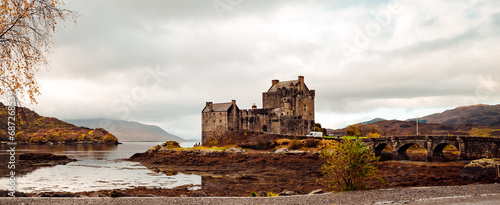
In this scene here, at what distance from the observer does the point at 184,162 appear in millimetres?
56281

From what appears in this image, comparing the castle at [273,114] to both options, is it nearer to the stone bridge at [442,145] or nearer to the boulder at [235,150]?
the boulder at [235,150]

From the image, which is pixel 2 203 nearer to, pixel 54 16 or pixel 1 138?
A: pixel 54 16

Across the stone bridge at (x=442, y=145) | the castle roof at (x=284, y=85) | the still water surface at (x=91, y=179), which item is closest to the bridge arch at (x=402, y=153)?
the stone bridge at (x=442, y=145)

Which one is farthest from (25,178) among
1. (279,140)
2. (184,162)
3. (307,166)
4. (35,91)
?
(279,140)

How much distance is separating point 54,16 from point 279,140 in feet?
170

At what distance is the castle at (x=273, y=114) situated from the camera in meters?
66.8

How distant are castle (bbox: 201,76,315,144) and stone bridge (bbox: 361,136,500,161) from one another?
1716cm

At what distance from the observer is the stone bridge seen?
128 ft

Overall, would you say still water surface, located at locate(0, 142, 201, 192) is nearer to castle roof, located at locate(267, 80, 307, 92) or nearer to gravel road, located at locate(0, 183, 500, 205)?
gravel road, located at locate(0, 183, 500, 205)

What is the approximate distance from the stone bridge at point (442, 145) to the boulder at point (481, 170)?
13.7 m

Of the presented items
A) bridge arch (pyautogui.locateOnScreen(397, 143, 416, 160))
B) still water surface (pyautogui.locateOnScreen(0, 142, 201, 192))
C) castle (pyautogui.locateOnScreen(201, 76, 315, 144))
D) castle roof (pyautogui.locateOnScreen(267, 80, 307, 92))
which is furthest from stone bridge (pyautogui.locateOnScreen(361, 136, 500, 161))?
still water surface (pyautogui.locateOnScreen(0, 142, 201, 192))

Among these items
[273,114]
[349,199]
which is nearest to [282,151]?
[273,114]

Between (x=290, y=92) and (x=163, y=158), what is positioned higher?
(x=290, y=92)

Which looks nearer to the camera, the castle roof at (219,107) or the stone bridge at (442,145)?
the stone bridge at (442,145)
